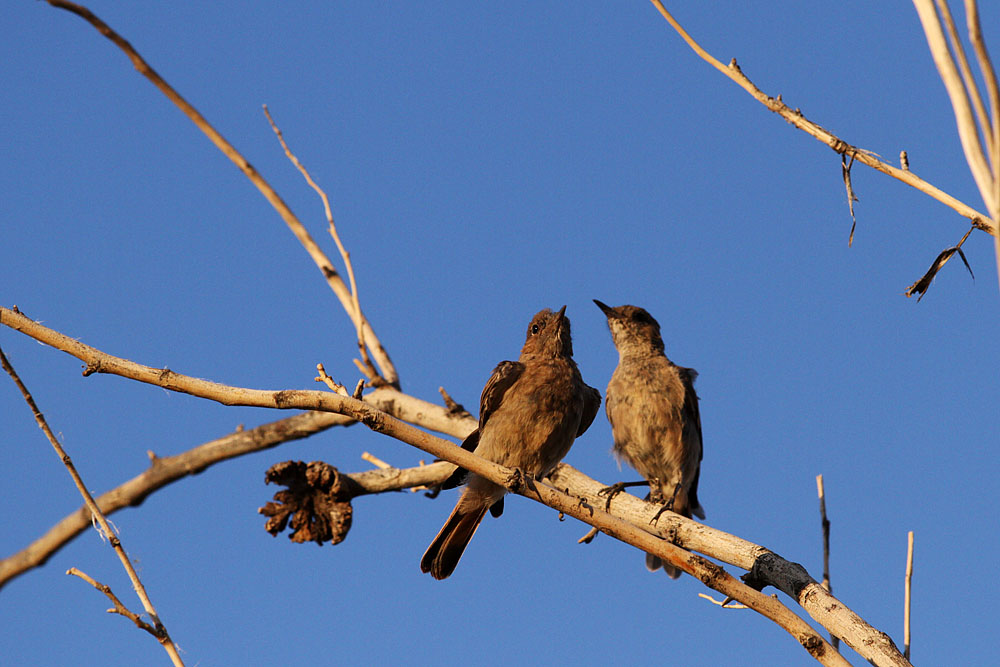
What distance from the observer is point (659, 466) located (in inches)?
260

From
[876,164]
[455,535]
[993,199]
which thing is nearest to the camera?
[993,199]

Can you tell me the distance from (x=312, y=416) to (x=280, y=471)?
2.14ft

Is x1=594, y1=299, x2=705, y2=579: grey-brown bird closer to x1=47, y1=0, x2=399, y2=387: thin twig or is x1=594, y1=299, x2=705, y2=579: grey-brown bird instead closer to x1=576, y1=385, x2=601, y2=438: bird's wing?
x1=576, y1=385, x2=601, y2=438: bird's wing

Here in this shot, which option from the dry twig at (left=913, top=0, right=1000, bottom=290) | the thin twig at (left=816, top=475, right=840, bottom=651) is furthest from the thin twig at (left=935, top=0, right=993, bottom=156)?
the thin twig at (left=816, top=475, right=840, bottom=651)

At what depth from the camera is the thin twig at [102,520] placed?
246 cm

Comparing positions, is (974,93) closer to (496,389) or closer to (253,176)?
(253,176)

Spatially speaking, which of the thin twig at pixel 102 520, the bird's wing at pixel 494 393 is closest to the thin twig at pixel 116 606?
the thin twig at pixel 102 520

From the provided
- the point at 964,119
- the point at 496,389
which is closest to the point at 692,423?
the point at 496,389

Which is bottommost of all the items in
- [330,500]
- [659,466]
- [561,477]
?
[330,500]

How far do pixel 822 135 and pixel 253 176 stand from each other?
7.36 ft

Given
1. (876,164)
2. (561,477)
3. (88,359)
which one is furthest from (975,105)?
(561,477)

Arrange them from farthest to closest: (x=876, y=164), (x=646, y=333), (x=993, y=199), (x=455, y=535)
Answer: (x=646, y=333) → (x=455, y=535) → (x=876, y=164) → (x=993, y=199)

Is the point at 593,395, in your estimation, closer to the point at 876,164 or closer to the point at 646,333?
the point at 646,333

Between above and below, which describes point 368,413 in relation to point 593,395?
below
